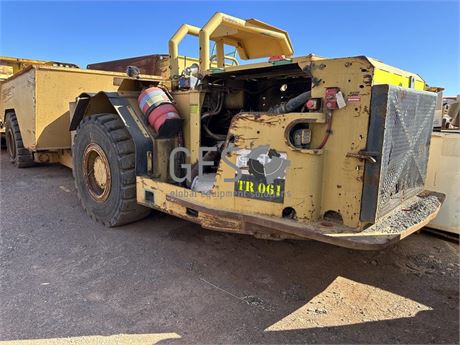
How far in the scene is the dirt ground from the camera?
7.66 feet

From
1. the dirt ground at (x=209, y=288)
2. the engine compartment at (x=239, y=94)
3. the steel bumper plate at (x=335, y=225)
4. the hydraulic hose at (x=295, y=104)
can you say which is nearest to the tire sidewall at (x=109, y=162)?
the dirt ground at (x=209, y=288)

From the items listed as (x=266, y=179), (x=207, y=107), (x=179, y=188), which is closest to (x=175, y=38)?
(x=207, y=107)

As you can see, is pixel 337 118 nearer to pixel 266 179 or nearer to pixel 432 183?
pixel 266 179

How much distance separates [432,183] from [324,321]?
235 centimetres

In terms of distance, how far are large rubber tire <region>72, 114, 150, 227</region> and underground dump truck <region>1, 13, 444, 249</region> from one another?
12 millimetres

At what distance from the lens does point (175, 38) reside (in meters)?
4.01

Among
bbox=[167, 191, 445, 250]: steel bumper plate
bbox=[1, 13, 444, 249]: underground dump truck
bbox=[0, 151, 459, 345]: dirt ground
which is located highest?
bbox=[1, 13, 444, 249]: underground dump truck

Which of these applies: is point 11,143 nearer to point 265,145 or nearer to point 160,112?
point 160,112

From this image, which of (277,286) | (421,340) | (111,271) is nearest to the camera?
(421,340)

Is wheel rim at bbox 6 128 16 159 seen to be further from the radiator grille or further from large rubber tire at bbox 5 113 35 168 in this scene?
the radiator grille

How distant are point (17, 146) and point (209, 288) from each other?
19.3ft

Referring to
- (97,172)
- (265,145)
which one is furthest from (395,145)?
(97,172)

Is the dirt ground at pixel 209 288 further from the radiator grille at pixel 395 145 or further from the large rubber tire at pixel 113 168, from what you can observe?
the radiator grille at pixel 395 145

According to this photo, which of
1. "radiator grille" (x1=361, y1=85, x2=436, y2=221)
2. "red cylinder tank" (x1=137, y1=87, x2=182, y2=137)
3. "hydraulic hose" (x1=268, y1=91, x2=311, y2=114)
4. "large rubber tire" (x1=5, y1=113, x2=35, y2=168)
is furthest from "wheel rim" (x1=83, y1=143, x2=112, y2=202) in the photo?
"large rubber tire" (x1=5, y1=113, x2=35, y2=168)
